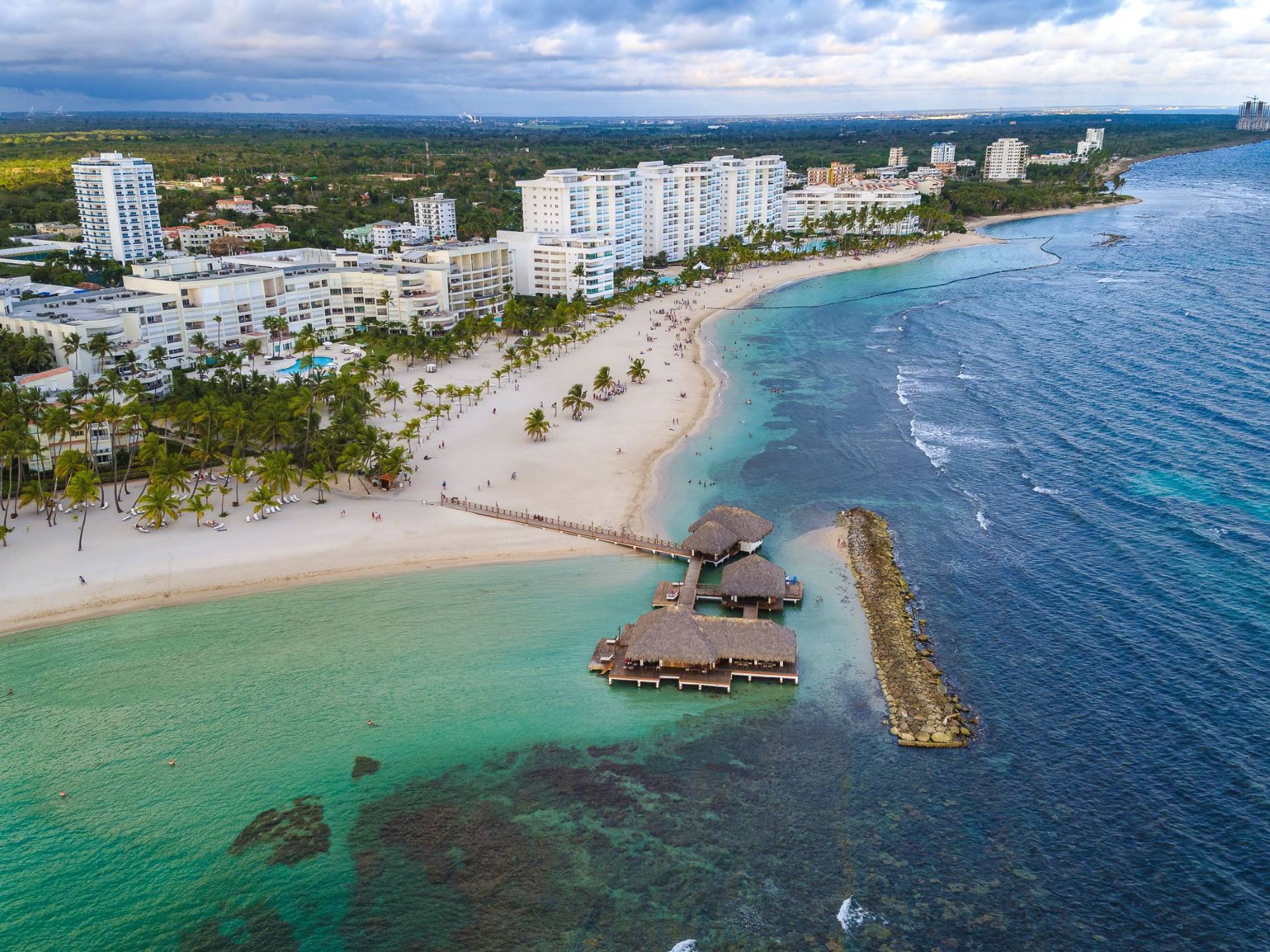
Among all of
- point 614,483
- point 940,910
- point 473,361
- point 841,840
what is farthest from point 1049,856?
point 473,361

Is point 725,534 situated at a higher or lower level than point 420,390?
lower

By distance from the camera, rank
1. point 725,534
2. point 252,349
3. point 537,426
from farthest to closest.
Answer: point 252,349 < point 537,426 < point 725,534

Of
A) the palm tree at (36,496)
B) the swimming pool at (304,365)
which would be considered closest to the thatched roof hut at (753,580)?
the palm tree at (36,496)

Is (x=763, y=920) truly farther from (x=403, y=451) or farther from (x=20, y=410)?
(x=20, y=410)

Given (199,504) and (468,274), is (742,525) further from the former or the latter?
(468,274)

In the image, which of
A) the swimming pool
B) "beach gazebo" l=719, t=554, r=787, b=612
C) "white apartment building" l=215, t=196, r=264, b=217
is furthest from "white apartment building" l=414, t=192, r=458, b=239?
"beach gazebo" l=719, t=554, r=787, b=612

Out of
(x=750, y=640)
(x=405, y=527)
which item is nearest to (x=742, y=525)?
(x=750, y=640)

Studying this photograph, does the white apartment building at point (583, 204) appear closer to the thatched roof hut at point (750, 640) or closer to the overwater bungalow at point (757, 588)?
the overwater bungalow at point (757, 588)
